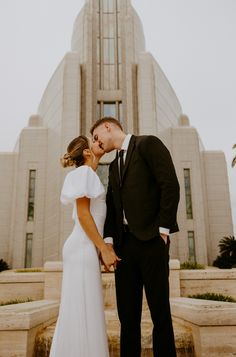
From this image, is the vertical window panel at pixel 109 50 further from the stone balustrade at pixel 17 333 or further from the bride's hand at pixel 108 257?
the bride's hand at pixel 108 257

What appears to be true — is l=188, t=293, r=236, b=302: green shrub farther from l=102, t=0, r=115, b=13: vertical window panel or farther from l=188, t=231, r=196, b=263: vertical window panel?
l=102, t=0, r=115, b=13: vertical window panel

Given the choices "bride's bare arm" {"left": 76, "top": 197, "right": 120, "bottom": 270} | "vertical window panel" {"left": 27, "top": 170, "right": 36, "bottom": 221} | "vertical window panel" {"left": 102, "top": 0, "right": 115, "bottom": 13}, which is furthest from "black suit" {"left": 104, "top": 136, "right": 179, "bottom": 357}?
"vertical window panel" {"left": 102, "top": 0, "right": 115, "bottom": 13}

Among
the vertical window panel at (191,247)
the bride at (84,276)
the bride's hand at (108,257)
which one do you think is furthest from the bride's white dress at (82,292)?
the vertical window panel at (191,247)

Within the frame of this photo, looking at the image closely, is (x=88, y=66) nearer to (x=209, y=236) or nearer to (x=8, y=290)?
(x=209, y=236)

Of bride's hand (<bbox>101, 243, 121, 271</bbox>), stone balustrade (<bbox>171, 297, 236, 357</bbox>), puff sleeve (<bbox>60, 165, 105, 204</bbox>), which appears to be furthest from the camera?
stone balustrade (<bbox>171, 297, 236, 357</bbox>)

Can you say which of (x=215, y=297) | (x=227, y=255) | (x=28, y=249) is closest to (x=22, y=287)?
(x=215, y=297)

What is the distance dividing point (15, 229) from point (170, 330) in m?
17.6

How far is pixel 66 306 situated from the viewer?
109 inches

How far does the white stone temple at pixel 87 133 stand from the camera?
1830 centimetres

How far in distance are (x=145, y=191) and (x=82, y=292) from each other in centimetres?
97

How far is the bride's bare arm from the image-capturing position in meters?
2.66

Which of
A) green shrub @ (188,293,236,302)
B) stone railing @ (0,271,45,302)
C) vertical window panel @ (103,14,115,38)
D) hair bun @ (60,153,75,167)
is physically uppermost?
vertical window panel @ (103,14,115,38)

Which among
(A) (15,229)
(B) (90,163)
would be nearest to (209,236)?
(A) (15,229)

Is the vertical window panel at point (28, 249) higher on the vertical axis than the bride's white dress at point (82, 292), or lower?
higher
